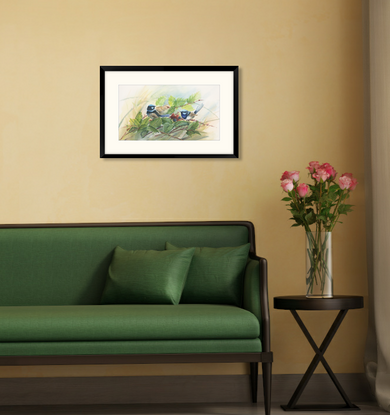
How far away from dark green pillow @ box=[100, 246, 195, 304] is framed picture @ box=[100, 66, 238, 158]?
2.69ft

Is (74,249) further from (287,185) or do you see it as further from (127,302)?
(287,185)

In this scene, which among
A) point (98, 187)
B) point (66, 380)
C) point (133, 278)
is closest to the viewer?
point (133, 278)

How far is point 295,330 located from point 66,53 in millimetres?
2508

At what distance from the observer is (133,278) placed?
298 centimetres

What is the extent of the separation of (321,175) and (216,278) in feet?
2.96

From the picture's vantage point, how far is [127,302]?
9.83 feet

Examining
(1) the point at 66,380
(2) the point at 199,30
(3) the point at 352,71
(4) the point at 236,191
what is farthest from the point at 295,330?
(2) the point at 199,30

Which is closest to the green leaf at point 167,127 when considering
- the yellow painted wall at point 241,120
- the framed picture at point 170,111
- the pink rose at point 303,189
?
the framed picture at point 170,111

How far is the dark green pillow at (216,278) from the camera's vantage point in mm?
3031

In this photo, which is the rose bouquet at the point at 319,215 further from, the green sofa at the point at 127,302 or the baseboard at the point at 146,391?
the baseboard at the point at 146,391

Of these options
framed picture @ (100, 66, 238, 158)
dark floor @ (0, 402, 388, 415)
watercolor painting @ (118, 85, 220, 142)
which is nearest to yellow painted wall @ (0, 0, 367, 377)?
framed picture @ (100, 66, 238, 158)

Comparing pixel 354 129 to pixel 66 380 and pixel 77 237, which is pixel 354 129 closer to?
pixel 77 237

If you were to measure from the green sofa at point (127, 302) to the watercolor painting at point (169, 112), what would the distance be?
0.65 m

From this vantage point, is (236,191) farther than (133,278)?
Yes
